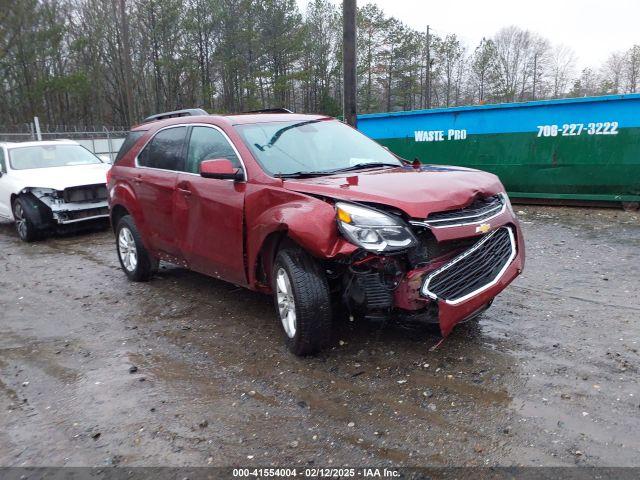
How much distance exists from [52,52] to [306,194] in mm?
46593

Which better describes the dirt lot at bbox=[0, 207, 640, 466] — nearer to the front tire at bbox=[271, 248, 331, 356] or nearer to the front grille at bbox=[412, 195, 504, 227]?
the front tire at bbox=[271, 248, 331, 356]

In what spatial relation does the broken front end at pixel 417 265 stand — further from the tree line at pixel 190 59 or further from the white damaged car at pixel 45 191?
the tree line at pixel 190 59

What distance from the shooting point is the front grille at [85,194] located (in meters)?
9.14

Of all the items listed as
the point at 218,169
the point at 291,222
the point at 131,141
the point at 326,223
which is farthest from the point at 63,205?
the point at 326,223

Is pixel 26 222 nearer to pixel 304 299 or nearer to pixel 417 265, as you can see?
pixel 304 299

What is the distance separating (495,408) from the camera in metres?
3.17

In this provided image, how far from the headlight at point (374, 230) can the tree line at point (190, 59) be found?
37.0 metres

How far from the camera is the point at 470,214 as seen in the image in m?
3.68

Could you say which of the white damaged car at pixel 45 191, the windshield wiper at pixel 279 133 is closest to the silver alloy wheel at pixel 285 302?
the windshield wiper at pixel 279 133

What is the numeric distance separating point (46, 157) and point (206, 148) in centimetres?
693

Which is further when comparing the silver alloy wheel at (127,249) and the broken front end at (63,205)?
the broken front end at (63,205)

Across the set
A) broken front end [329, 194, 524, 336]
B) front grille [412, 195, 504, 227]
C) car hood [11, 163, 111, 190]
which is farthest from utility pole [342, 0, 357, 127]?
broken front end [329, 194, 524, 336]

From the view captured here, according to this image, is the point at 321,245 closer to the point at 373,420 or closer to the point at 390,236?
the point at 390,236

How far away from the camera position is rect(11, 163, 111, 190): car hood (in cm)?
916
